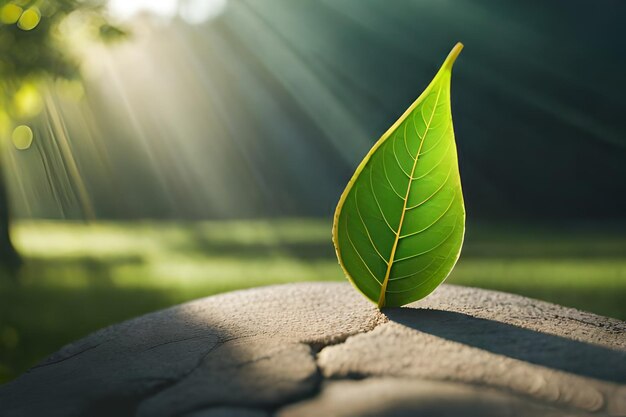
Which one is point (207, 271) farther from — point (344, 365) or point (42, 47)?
point (344, 365)

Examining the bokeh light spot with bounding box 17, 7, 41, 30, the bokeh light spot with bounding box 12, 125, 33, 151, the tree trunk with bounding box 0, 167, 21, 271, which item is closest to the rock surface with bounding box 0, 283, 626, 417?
the bokeh light spot with bounding box 17, 7, 41, 30

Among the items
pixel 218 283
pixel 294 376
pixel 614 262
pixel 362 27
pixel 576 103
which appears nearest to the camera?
pixel 294 376

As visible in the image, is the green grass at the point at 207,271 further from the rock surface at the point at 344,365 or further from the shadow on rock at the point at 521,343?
the shadow on rock at the point at 521,343

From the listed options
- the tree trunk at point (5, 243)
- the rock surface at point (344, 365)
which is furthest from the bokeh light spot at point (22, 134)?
the rock surface at point (344, 365)

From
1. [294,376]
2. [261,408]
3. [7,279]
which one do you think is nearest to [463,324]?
[294,376]

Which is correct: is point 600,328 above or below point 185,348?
below

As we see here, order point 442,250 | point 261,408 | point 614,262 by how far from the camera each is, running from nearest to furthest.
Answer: point 261,408
point 442,250
point 614,262

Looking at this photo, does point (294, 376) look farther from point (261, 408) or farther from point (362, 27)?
point (362, 27)
